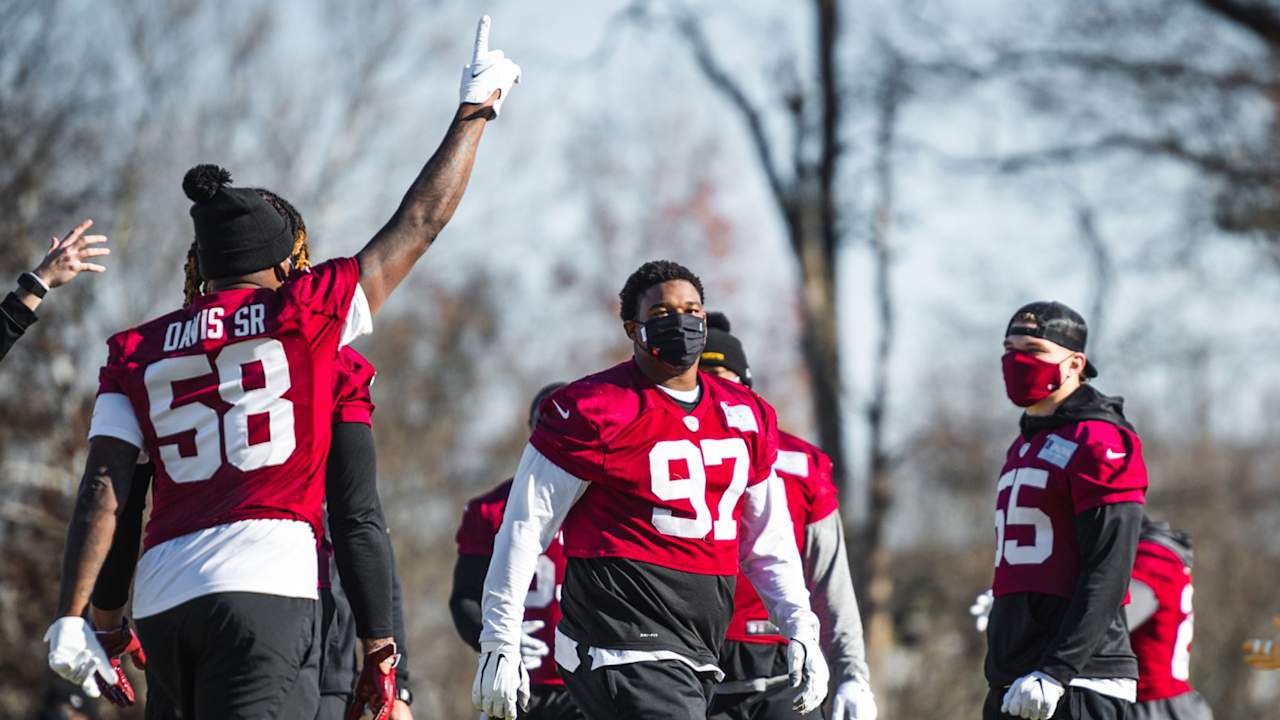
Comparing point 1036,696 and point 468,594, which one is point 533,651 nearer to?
point 468,594

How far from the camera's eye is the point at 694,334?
496cm

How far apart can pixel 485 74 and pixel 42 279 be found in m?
1.62

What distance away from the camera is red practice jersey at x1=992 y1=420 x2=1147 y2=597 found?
542cm

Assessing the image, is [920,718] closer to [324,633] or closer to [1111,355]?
[1111,355]

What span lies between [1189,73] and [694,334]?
1250cm

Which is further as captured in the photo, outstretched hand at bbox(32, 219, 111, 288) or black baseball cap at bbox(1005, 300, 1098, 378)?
black baseball cap at bbox(1005, 300, 1098, 378)

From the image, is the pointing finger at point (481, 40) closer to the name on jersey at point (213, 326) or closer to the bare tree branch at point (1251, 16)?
the name on jersey at point (213, 326)

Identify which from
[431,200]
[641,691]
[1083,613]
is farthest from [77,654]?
[1083,613]

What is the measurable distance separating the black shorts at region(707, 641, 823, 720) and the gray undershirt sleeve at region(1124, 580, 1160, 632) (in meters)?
1.49

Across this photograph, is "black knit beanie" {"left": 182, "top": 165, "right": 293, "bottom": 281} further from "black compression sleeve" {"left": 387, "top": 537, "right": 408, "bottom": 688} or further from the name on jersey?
"black compression sleeve" {"left": 387, "top": 537, "right": 408, "bottom": 688}

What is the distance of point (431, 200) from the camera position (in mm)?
4172

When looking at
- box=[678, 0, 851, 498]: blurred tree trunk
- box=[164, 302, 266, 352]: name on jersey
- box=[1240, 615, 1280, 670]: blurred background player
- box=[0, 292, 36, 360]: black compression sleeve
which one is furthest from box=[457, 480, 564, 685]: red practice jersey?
box=[678, 0, 851, 498]: blurred tree trunk

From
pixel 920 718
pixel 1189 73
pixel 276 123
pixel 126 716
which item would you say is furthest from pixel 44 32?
pixel 920 718

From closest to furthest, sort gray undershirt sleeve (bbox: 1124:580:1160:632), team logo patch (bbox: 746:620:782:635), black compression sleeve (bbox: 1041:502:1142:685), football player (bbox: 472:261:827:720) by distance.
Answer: football player (bbox: 472:261:827:720) < black compression sleeve (bbox: 1041:502:1142:685) < team logo patch (bbox: 746:620:782:635) < gray undershirt sleeve (bbox: 1124:580:1160:632)
